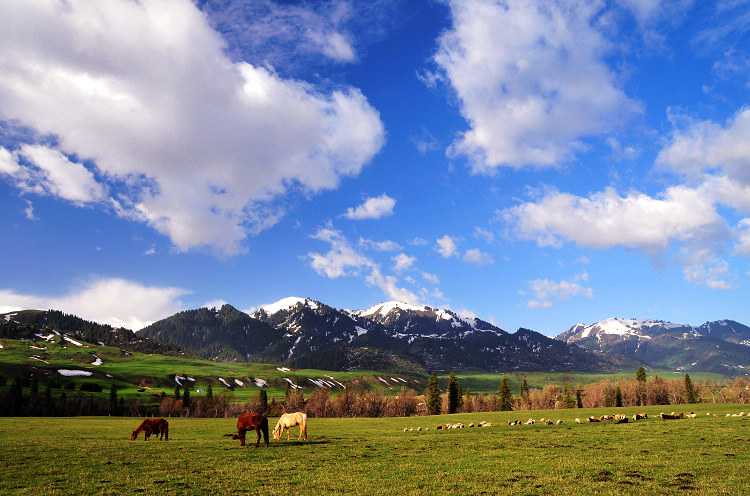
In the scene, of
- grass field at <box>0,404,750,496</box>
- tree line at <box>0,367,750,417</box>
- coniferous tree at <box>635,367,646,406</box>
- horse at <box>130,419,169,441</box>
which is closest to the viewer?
grass field at <box>0,404,750,496</box>

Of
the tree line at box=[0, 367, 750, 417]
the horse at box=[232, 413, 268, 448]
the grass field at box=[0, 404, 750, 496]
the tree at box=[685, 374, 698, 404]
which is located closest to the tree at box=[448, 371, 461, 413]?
the tree line at box=[0, 367, 750, 417]

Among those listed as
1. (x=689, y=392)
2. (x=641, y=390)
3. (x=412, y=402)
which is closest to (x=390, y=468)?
(x=412, y=402)

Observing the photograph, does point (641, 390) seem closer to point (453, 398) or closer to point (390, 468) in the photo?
point (453, 398)

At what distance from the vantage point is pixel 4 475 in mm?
25266

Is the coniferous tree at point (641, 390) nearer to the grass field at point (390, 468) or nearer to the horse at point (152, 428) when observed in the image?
the grass field at point (390, 468)

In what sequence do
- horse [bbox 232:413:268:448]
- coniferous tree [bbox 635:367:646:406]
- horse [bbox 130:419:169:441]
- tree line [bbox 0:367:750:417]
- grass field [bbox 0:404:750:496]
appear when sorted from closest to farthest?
1. grass field [bbox 0:404:750:496]
2. horse [bbox 232:413:268:448]
3. horse [bbox 130:419:169:441]
4. tree line [bbox 0:367:750:417]
5. coniferous tree [bbox 635:367:646:406]

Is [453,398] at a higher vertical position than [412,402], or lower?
higher

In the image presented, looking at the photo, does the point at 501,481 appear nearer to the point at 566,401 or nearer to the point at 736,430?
the point at 736,430

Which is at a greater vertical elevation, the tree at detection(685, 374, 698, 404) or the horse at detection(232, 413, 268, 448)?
the horse at detection(232, 413, 268, 448)

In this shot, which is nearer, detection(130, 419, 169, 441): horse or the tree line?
detection(130, 419, 169, 441): horse

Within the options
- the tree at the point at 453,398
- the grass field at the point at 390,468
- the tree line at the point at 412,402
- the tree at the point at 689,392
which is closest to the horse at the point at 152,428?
the grass field at the point at 390,468

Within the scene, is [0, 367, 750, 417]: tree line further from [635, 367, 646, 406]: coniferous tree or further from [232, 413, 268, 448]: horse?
[232, 413, 268, 448]: horse

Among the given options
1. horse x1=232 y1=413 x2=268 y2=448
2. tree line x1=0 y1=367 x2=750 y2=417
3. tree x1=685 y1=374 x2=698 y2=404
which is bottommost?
tree line x1=0 y1=367 x2=750 y2=417

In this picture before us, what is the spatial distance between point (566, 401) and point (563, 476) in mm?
166979
